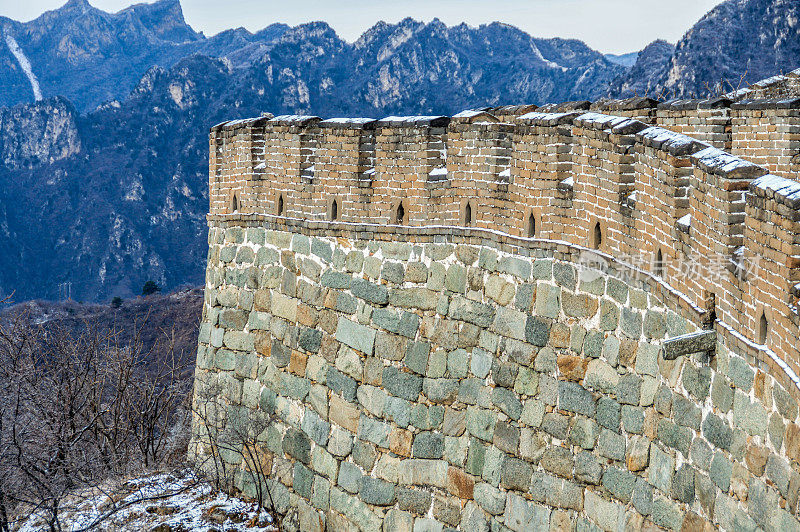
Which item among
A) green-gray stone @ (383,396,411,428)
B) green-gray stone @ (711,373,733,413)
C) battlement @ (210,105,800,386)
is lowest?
green-gray stone @ (383,396,411,428)

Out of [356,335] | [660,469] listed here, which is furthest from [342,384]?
[660,469]

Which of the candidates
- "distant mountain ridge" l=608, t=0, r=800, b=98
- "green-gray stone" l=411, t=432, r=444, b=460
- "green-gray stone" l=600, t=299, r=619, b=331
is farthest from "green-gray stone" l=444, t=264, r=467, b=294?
"distant mountain ridge" l=608, t=0, r=800, b=98

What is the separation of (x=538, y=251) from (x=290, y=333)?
3.10 m

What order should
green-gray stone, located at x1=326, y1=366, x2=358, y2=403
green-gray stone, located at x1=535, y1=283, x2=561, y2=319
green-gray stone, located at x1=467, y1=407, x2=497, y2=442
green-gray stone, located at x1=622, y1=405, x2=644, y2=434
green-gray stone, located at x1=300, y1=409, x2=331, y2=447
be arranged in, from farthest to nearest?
green-gray stone, located at x1=300, y1=409, x2=331, y2=447, green-gray stone, located at x1=326, y1=366, x2=358, y2=403, green-gray stone, located at x1=467, y1=407, x2=497, y2=442, green-gray stone, located at x1=535, y1=283, x2=561, y2=319, green-gray stone, located at x1=622, y1=405, x2=644, y2=434

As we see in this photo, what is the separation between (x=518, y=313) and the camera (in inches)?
279

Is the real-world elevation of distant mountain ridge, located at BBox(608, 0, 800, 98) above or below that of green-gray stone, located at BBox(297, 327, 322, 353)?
above

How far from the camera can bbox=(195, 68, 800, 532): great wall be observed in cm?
475

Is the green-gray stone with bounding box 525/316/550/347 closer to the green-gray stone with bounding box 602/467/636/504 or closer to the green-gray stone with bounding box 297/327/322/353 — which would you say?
the green-gray stone with bounding box 602/467/636/504

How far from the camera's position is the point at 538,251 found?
23.0ft

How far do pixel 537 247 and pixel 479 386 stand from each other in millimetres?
1150

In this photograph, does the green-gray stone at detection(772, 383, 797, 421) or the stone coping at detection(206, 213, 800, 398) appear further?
the stone coping at detection(206, 213, 800, 398)

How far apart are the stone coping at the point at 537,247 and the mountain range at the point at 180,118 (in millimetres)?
79411

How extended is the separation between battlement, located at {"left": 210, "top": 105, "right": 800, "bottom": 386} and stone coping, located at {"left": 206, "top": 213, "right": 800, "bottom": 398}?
0.03m

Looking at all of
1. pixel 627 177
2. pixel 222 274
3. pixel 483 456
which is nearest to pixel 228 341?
pixel 222 274
